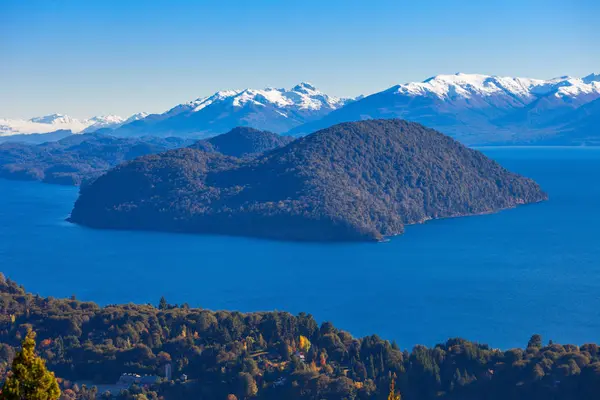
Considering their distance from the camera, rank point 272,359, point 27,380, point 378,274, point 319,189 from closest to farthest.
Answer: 1. point 27,380
2. point 272,359
3. point 378,274
4. point 319,189

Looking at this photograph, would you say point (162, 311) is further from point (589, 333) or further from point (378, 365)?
point (589, 333)

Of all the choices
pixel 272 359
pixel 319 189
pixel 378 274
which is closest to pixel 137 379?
pixel 272 359

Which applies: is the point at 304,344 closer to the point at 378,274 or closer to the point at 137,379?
the point at 137,379

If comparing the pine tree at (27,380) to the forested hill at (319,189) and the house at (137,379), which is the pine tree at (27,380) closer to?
the house at (137,379)

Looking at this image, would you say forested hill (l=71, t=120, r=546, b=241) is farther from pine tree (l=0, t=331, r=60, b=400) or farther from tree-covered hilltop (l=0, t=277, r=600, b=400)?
pine tree (l=0, t=331, r=60, b=400)

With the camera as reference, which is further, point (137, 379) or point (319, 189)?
point (319, 189)
